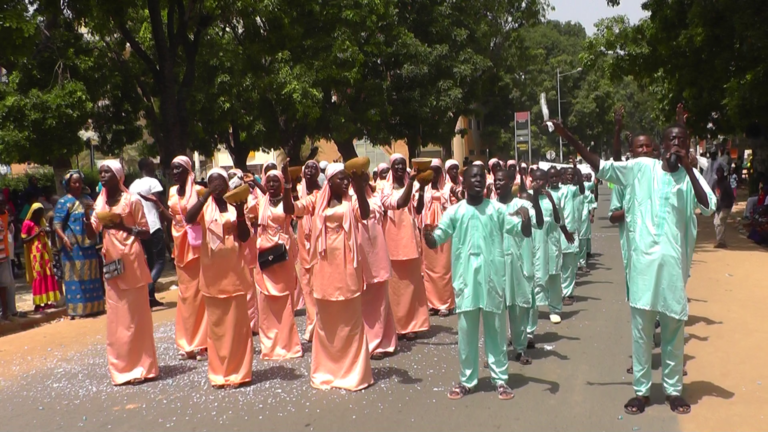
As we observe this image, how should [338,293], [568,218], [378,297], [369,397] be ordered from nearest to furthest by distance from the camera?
[369,397] → [338,293] → [378,297] → [568,218]

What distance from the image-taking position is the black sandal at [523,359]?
678 cm

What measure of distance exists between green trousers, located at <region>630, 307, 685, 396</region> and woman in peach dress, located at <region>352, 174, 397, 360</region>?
260 centimetres

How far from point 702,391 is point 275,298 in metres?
3.94

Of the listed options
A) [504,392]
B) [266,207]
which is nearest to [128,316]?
[266,207]

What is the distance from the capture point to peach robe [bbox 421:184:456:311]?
9.38 metres

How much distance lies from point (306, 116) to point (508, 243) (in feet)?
55.6

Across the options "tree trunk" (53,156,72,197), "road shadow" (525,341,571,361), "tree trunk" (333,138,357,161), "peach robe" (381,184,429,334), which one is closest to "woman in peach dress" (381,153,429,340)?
"peach robe" (381,184,429,334)

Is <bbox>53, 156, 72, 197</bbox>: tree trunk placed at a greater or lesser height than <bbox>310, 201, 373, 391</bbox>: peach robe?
greater

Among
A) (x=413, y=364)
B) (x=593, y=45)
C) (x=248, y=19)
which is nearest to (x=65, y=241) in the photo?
(x=413, y=364)

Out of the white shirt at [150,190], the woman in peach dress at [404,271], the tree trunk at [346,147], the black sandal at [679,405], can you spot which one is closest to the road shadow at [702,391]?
the black sandal at [679,405]

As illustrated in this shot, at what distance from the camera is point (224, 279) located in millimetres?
6309

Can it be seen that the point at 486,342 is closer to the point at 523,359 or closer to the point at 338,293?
the point at 523,359

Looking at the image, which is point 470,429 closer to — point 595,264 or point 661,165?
point 661,165

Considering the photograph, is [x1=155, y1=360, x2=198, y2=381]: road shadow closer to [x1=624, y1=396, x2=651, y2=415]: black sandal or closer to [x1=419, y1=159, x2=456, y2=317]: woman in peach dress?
[x1=419, y1=159, x2=456, y2=317]: woman in peach dress
